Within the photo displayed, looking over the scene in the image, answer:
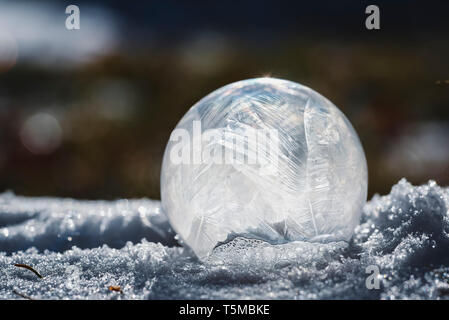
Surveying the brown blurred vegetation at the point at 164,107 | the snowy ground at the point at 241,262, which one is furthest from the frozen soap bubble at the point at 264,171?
the brown blurred vegetation at the point at 164,107

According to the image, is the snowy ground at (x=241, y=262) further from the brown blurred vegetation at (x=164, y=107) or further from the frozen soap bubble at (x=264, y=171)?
the brown blurred vegetation at (x=164, y=107)

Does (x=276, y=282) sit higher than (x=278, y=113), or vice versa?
(x=278, y=113)

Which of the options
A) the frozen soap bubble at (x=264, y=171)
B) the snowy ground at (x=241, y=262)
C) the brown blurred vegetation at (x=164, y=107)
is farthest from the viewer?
the brown blurred vegetation at (x=164, y=107)

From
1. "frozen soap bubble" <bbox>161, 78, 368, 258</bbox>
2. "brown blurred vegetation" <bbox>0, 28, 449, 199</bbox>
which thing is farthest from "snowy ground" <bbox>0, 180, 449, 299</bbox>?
"brown blurred vegetation" <bbox>0, 28, 449, 199</bbox>

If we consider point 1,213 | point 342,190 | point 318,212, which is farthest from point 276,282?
point 1,213

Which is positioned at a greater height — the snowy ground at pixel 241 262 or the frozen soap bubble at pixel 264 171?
the frozen soap bubble at pixel 264 171
